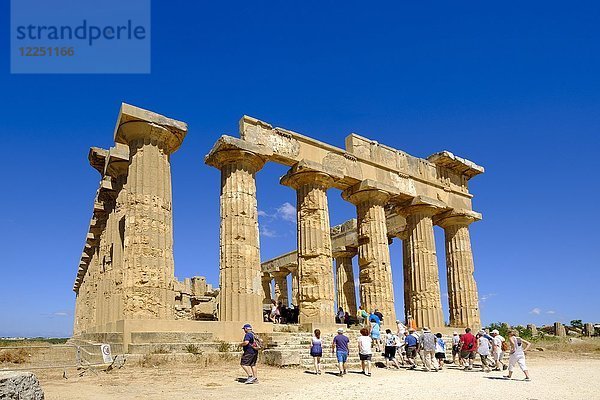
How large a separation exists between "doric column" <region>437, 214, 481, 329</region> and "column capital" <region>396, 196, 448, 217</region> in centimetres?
182

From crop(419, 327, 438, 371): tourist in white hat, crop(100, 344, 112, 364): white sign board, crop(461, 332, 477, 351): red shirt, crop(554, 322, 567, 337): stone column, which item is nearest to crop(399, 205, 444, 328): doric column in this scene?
crop(461, 332, 477, 351): red shirt

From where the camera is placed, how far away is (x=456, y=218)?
1174 inches

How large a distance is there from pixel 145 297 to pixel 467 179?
854 inches

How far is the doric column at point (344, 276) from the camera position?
105 ft

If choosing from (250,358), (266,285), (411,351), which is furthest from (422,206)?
(266,285)

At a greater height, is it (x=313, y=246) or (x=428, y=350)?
(x=313, y=246)

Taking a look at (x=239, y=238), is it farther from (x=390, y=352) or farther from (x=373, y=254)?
(x=373, y=254)

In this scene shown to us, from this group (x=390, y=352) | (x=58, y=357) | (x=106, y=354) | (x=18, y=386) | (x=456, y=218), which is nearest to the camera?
(x=18, y=386)

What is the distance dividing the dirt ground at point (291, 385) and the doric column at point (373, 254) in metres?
8.65

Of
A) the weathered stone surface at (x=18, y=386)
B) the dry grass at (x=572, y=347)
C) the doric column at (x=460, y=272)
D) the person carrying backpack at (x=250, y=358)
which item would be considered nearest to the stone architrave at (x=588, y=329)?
the dry grass at (x=572, y=347)

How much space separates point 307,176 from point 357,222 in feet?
14.9

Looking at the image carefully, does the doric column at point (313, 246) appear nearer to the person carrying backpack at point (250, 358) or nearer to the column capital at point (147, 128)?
the column capital at point (147, 128)

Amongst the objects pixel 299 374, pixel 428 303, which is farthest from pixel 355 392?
pixel 428 303

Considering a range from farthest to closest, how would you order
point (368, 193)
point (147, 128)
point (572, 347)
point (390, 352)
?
point (572, 347)
point (368, 193)
point (147, 128)
point (390, 352)
